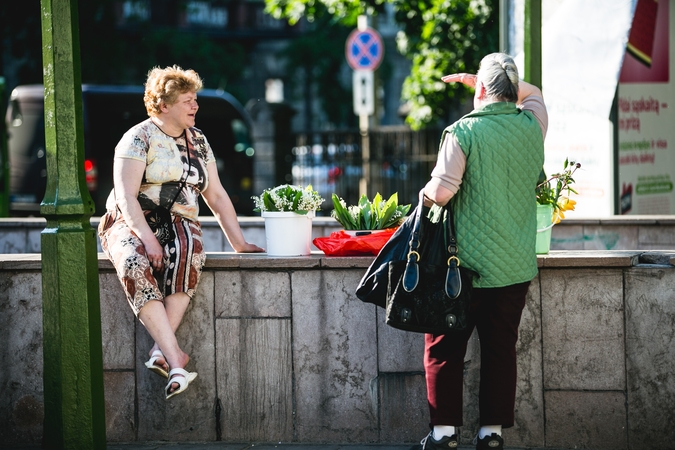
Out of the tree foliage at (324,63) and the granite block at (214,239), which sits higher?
the tree foliage at (324,63)

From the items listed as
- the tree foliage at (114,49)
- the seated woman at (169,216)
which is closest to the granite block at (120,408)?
the seated woman at (169,216)

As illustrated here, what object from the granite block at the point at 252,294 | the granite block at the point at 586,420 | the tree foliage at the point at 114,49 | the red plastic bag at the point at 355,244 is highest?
the tree foliage at the point at 114,49

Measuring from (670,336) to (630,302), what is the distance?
264 mm

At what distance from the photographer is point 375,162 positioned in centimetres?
1590

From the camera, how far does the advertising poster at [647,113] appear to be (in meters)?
9.20

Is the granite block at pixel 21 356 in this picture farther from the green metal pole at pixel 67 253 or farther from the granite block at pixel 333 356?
the granite block at pixel 333 356

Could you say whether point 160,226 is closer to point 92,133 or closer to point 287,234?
point 287,234

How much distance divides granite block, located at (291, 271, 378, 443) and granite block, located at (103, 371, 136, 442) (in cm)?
92

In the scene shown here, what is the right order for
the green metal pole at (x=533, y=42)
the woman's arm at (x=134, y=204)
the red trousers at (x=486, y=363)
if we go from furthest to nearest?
the green metal pole at (x=533, y=42)
the woman's arm at (x=134, y=204)
the red trousers at (x=486, y=363)

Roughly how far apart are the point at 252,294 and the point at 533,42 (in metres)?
2.32

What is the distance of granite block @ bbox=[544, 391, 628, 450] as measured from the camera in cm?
493

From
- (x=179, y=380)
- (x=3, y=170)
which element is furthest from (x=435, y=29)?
(x=179, y=380)

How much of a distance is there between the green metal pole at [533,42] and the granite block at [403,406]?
1979 millimetres

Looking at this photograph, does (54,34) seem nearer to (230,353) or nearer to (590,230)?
(230,353)
